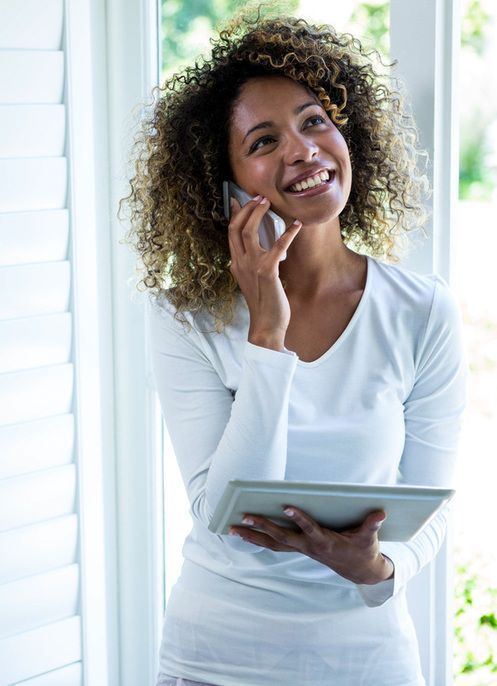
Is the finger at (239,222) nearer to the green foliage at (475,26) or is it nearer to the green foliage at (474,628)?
the green foliage at (475,26)

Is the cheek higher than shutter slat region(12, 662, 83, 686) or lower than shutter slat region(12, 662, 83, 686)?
higher

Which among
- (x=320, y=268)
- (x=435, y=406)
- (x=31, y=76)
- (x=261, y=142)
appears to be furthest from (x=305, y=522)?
(x=31, y=76)

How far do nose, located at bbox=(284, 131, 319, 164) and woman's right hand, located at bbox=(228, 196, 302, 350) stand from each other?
8 centimetres

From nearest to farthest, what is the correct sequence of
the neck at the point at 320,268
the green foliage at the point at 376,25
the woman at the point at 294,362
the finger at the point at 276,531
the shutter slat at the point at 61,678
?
the finger at the point at 276,531 < the woman at the point at 294,362 < the neck at the point at 320,268 < the green foliage at the point at 376,25 < the shutter slat at the point at 61,678

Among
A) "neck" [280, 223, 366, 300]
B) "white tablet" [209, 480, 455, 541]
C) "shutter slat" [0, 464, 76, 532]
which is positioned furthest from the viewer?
"shutter slat" [0, 464, 76, 532]

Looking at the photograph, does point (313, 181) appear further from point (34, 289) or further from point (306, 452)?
point (34, 289)

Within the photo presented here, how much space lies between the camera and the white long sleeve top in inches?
57.9

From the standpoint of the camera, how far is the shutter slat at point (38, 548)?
2094mm

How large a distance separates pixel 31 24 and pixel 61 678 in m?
1.32

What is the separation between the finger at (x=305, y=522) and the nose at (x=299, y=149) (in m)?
0.50

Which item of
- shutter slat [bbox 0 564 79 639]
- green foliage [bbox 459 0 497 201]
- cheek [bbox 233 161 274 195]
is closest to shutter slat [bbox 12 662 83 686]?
shutter slat [bbox 0 564 79 639]

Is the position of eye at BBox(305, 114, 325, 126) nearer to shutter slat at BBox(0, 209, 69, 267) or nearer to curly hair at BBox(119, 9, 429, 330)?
curly hair at BBox(119, 9, 429, 330)

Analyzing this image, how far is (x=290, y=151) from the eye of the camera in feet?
5.00

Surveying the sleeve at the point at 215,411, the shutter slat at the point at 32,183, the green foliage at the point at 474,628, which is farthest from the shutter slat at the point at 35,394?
the green foliage at the point at 474,628
